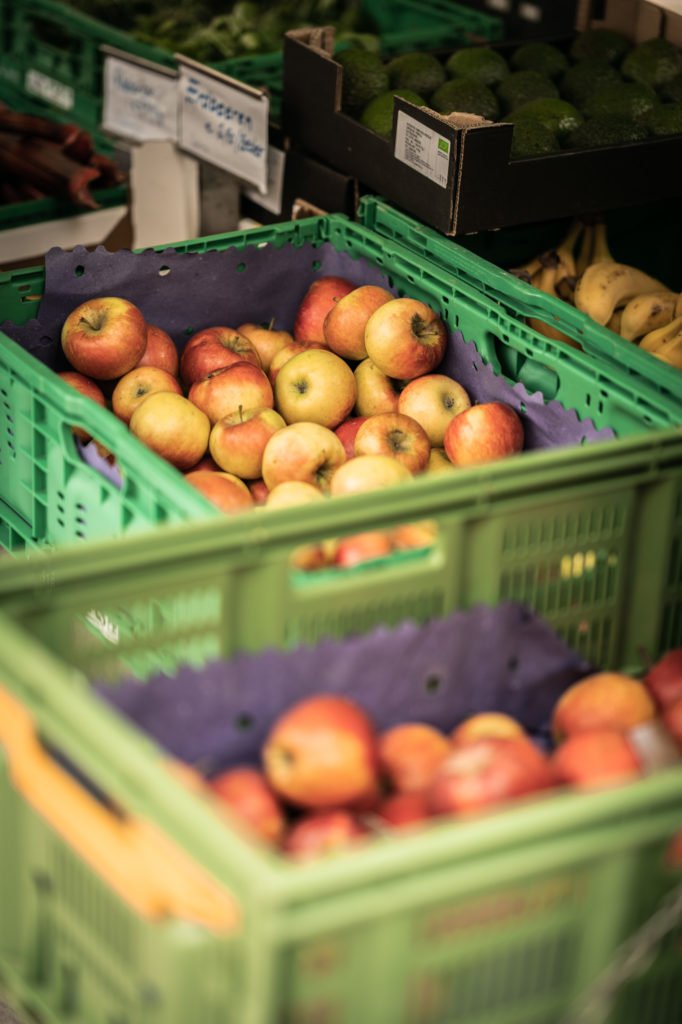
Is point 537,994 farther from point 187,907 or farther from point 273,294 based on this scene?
point 273,294

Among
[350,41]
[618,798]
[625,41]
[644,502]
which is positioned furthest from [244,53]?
[618,798]

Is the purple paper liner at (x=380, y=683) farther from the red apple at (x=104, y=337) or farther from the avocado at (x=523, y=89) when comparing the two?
the avocado at (x=523, y=89)

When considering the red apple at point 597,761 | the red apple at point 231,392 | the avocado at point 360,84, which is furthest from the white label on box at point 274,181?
the red apple at point 597,761

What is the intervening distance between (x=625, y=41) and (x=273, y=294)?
1.13 metres

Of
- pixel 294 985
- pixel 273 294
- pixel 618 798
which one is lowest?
pixel 273 294

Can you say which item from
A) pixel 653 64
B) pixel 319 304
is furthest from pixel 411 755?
pixel 653 64

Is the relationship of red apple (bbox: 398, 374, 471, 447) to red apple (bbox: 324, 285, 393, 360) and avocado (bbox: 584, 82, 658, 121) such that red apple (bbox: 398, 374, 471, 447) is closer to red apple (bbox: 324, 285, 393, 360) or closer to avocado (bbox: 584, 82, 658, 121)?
red apple (bbox: 324, 285, 393, 360)

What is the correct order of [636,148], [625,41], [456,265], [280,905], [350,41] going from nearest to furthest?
1. [280,905]
2. [456,265]
3. [636,148]
4. [625,41]
5. [350,41]

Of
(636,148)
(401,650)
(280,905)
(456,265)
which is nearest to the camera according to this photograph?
(280,905)

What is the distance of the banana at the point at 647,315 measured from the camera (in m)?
2.79

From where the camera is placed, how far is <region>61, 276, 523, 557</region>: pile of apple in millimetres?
2391

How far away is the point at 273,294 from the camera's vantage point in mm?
2873

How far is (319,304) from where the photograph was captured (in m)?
2.80

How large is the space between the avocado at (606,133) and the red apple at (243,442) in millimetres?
910
